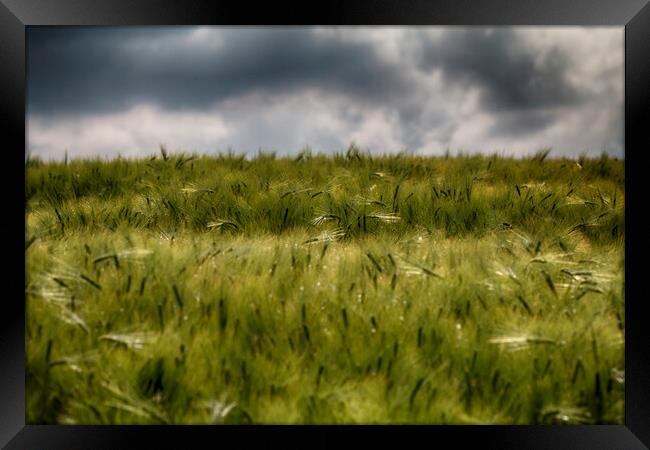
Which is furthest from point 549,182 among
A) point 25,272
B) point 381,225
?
point 25,272

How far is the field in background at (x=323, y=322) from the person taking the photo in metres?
1.53

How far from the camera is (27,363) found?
167cm

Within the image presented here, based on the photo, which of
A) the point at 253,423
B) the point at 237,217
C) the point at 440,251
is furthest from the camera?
the point at 237,217

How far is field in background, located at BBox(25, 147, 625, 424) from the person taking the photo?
153 cm

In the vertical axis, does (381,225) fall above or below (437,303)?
above

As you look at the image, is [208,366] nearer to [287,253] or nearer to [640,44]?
[287,253]

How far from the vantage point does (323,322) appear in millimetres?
1730

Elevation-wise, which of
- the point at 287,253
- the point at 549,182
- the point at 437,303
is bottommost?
the point at 437,303

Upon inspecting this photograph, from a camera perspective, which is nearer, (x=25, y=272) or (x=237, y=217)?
(x=25, y=272)

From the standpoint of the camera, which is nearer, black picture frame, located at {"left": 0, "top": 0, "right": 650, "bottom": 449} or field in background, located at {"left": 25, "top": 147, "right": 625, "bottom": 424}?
field in background, located at {"left": 25, "top": 147, "right": 625, "bottom": 424}

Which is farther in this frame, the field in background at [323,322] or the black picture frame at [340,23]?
the black picture frame at [340,23]

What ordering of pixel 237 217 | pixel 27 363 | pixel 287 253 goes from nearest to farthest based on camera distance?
pixel 27 363 → pixel 287 253 → pixel 237 217

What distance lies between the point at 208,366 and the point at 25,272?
0.78m

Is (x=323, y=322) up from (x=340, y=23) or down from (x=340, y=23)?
down
